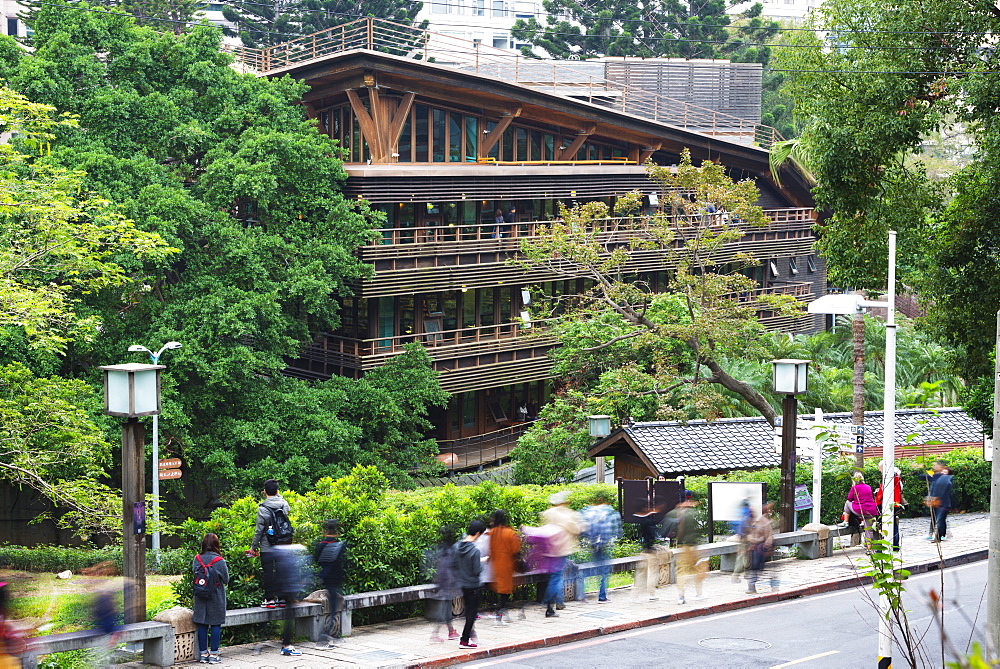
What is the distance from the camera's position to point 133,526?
12.6 meters

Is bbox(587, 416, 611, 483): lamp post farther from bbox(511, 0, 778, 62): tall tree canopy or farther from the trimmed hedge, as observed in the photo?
bbox(511, 0, 778, 62): tall tree canopy

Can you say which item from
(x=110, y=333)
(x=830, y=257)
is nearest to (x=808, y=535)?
(x=830, y=257)

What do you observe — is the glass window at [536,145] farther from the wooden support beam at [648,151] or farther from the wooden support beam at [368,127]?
the wooden support beam at [368,127]

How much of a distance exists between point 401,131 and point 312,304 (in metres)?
11.2

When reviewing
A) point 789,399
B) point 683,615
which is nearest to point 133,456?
point 683,615

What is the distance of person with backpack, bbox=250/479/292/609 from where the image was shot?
13.6m

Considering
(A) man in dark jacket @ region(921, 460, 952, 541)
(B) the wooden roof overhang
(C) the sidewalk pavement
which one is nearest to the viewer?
(C) the sidewalk pavement

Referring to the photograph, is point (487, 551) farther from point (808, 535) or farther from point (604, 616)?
point (808, 535)

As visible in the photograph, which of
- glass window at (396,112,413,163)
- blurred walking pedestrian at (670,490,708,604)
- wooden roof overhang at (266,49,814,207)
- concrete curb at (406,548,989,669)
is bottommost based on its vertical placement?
concrete curb at (406,548,989,669)

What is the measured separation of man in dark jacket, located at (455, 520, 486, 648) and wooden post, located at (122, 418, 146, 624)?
3.77 meters

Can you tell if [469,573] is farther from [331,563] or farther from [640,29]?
[640,29]

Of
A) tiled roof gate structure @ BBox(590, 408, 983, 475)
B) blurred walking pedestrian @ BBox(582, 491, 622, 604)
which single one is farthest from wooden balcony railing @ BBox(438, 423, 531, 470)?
blurred walking pedestrian @ BBox(582, 491, 622, 604)

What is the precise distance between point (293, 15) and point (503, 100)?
30388mm

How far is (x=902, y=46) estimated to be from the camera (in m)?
18.2
